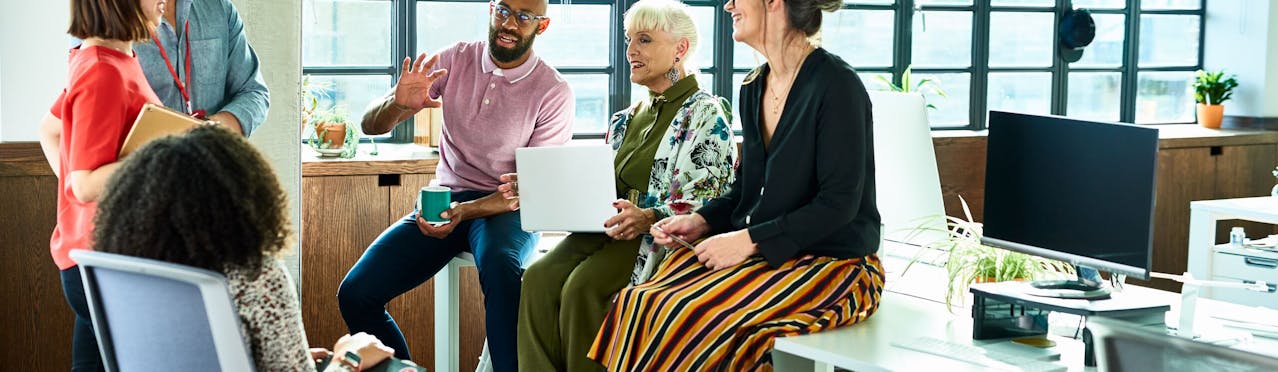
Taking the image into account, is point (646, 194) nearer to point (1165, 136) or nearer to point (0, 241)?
point (0, 241)

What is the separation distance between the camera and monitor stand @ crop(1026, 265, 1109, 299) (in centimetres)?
252

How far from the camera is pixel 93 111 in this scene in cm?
257

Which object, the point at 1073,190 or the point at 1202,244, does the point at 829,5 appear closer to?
the point at 1073,190

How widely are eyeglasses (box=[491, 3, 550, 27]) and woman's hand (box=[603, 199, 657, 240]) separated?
741mm

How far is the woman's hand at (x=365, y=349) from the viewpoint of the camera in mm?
2318

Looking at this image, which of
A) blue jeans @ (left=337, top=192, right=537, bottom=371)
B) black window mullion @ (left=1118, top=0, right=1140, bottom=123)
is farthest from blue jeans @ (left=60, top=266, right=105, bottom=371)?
black window mullion @ (left=1118, top=0, right=1140, bottom=123)

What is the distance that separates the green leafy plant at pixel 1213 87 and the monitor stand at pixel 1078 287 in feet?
15.6

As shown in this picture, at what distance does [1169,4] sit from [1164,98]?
499 millimetres

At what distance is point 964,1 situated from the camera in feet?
21.0

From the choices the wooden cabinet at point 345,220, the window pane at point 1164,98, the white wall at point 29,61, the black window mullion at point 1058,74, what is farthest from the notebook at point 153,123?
the window pane at point 1164,98

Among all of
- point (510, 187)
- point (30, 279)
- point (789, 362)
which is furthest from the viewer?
point (30, 279)

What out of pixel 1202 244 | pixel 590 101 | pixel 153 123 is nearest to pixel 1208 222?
pixel 1202 244

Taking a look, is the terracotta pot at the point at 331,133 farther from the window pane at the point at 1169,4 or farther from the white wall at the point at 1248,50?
the white wall at the point at 1248,50

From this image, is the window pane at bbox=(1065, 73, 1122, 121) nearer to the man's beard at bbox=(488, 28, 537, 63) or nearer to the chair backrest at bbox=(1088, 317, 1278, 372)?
the man's beard at bbox=(488, 28, 537, 63)
